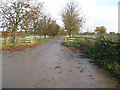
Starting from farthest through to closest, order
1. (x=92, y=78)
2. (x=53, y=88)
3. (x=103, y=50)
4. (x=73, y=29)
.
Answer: (x=73, y=29) < (x=103, y=50) < (x=92, y=78) < (x=53, y=88)

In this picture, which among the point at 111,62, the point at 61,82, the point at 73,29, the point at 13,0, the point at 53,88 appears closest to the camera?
the point at 53,88

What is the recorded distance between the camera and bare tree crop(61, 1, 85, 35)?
A: 21.0 m

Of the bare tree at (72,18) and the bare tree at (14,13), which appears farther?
the bare tree at (72,18)

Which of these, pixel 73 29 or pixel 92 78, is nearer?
pixel 92 78

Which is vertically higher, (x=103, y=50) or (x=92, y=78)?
(x=103, y=50)

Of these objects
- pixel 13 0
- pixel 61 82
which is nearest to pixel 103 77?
pixel 61 82

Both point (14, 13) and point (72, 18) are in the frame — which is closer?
point (14, 13)

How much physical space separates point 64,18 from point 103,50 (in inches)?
680

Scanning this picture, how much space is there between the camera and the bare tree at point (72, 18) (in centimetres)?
2095

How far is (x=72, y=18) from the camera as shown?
20922 millimetres

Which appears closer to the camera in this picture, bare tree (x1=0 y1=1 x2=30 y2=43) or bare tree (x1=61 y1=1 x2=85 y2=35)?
bare tree (x1=0 y1=1 x2=30 y2=43)

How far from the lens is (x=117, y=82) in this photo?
3773 millimetres

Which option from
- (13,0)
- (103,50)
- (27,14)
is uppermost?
(13,0)

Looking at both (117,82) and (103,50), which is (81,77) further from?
(103,50)
